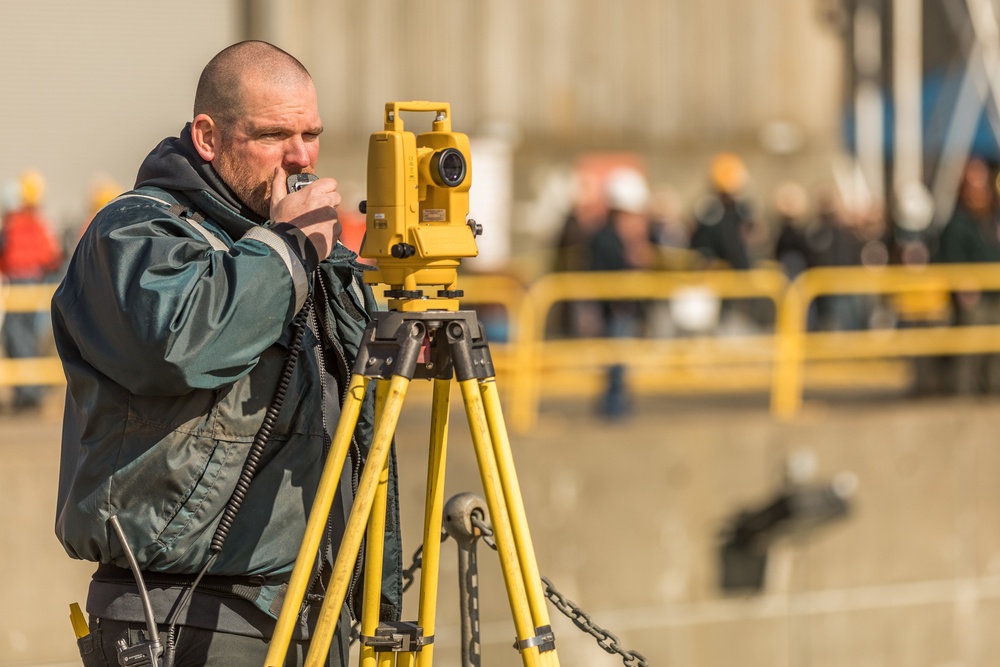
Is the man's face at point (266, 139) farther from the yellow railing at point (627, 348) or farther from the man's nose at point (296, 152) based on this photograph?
the yellow railing at point (627, 348)

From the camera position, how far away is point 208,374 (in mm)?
2434

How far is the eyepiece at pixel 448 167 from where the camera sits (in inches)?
101

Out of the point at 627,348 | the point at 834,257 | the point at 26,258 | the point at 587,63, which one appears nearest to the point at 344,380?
the point at 627,348

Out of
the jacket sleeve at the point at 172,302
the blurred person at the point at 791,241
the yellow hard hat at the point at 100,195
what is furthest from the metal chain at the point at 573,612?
the blurred person at the point at 791,241

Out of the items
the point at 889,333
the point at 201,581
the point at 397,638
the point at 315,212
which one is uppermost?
the point at 315,212

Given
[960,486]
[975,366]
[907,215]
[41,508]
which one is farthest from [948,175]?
[41,508]

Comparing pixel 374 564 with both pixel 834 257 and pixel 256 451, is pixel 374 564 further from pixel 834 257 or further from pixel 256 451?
pixel 834 257

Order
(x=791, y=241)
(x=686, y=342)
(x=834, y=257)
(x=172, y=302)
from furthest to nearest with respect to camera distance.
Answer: (x=791, y=241) < (x=834, y=257) < (x=686, y=342) < (x=172, y=302)

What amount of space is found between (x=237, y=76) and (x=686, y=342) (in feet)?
26.7

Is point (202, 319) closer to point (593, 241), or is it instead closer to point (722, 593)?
point (722, 593)

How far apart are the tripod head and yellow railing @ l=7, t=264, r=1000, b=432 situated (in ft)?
19.3

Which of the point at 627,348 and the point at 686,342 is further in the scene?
the point at 686,342

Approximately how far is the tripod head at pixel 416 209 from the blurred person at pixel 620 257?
6.47m

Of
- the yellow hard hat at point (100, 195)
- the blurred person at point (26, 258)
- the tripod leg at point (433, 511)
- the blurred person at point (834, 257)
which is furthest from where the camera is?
the blurred person at point (834, 257)
